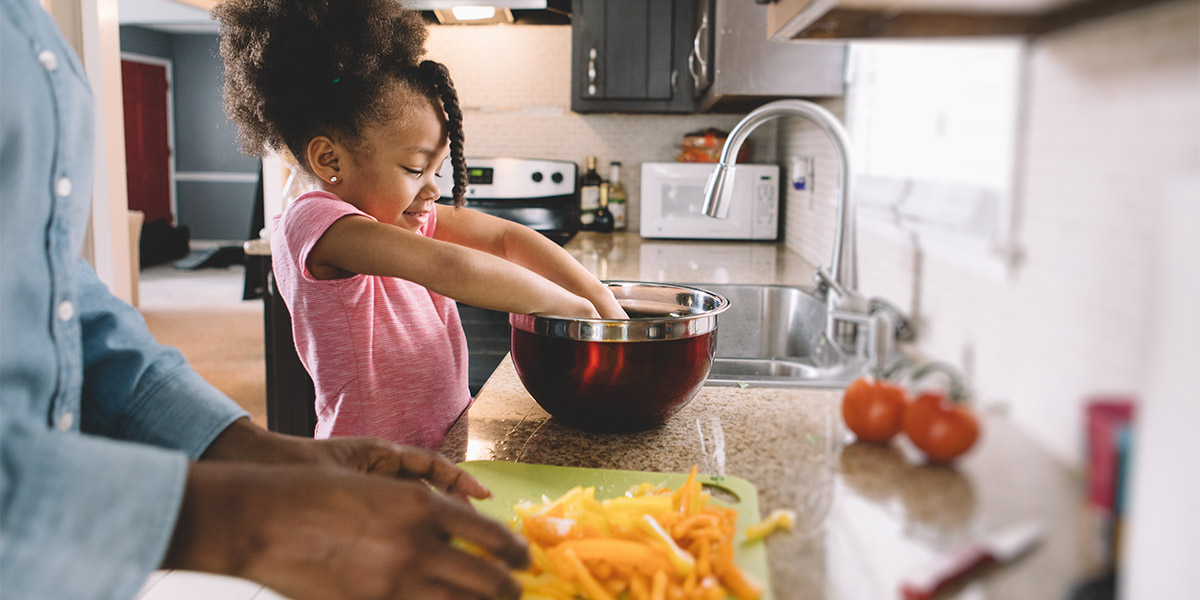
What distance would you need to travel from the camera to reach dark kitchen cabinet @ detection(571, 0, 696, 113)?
9.71 feet

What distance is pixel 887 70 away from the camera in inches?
23.8

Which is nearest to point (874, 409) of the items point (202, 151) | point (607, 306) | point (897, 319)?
point (897, 319)

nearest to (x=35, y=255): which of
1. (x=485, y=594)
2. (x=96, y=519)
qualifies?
(x=96, y=519)

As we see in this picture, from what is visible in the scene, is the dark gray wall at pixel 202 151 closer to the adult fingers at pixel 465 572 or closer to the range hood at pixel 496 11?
the range hood at pixel 496 11

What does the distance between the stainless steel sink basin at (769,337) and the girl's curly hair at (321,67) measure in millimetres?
561

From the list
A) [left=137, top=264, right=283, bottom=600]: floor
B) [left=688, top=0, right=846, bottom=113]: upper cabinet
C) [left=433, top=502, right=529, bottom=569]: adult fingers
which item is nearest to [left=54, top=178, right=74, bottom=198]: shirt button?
[left=433, top=502, right=529, bottom=569]: adult fingers

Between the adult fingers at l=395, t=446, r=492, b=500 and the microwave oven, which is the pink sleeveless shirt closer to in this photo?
the adult fingers at l=395, t=446, r=492, b=500

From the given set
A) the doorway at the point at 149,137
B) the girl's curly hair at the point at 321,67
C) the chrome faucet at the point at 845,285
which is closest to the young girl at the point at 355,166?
the girl's curly hair at the point at 321,67

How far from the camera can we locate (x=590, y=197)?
3.26 metres

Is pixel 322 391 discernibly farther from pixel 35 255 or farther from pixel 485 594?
pixel 485 594

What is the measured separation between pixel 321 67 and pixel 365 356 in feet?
1.34

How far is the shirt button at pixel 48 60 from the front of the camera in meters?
0.59

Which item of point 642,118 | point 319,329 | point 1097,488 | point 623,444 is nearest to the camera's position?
point 1097,488

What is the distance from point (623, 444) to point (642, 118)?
268cm
